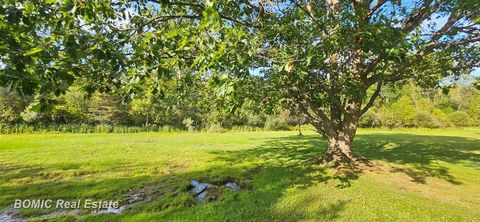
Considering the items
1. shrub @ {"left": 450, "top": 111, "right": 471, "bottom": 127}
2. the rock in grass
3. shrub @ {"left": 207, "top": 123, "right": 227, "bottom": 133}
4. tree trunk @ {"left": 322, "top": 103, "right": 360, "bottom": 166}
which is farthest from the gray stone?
shrub @ {"left": 450, "top": 111, "right": 471, "bottom": 127}

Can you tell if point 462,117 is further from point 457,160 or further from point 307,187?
point 307,187

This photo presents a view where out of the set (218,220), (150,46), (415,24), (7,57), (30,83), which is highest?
(415,24)

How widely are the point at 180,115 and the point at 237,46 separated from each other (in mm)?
35266

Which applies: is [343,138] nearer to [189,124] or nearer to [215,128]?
[215,128]

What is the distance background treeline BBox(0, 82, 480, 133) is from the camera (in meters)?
14.0

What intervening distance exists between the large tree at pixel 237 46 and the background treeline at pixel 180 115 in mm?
2324

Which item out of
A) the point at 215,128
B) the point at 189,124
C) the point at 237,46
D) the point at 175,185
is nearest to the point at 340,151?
the point at 175,185

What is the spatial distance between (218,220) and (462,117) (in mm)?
57132

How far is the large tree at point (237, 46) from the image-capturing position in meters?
3.04

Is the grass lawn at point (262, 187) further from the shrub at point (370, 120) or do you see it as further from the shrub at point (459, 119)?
the shrub at point (459, 119)

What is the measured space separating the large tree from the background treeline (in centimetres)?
232

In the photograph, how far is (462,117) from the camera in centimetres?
4862

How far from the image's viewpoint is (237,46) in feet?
12.1

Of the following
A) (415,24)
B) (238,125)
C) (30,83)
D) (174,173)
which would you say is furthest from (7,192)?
(238,125)
